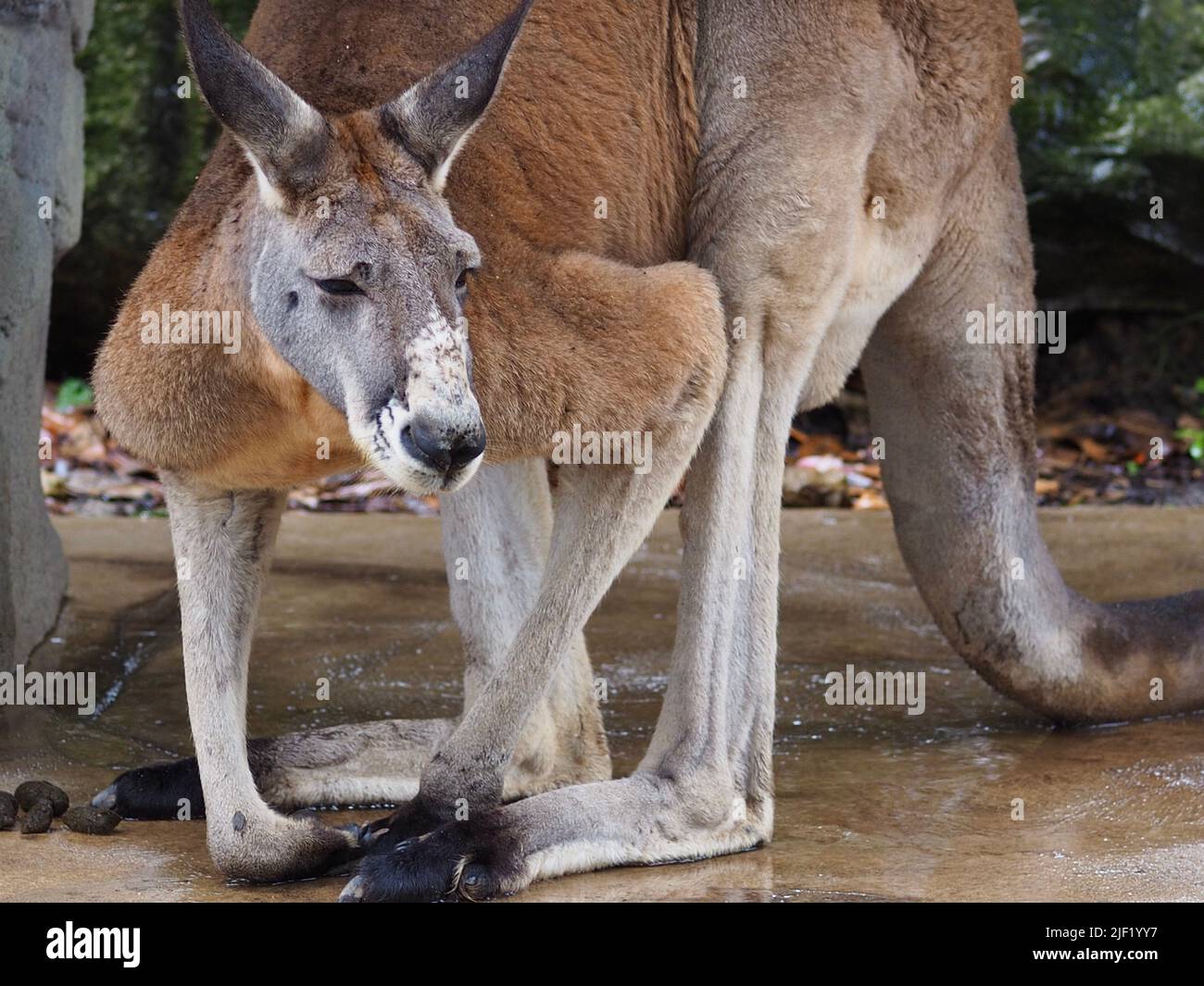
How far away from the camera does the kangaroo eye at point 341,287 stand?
288 cm

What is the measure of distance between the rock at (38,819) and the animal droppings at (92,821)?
0.04 meters

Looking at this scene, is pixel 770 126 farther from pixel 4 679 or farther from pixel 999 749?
pixel 4 679

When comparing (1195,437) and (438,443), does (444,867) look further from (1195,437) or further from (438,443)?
(1195,437)

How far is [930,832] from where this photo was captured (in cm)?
349

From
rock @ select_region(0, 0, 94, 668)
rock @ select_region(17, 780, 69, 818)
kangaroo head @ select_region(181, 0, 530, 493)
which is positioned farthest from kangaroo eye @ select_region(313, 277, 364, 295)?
rock @ select_region(0, 0, 94, 668)

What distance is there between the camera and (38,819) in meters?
3.38

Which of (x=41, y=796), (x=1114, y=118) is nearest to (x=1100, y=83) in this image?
(x=1114, y=118)

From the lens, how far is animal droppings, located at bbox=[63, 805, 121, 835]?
3391 millimetres

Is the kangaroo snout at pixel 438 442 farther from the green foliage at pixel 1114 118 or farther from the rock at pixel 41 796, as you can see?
the green foliage at pixel 1114 118

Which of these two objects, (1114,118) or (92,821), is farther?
(1114,118)

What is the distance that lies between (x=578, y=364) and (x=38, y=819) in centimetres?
136

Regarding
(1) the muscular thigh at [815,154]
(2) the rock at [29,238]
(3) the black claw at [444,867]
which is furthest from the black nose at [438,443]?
(2) the rock at [29,238]

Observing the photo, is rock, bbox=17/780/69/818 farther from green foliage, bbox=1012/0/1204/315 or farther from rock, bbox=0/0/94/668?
green foliage, bbox=1012/0/1204/315

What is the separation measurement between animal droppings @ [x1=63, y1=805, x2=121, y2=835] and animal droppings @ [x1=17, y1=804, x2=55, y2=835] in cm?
4
